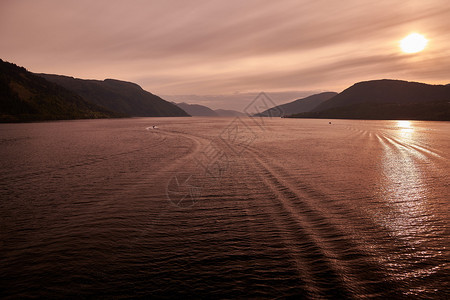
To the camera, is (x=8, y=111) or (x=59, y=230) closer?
(x=59, y=230)

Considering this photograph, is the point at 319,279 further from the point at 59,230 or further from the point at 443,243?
the point at 59,230

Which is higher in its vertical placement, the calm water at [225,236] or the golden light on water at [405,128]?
the golden light on water at [405,128]

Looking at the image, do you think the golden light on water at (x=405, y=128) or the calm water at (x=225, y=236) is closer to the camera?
the calm water at (x=225, y=236)

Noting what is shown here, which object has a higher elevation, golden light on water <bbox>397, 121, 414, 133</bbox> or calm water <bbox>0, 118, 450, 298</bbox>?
golden light on water <bbox>397, 121, 414, 133</bbox>

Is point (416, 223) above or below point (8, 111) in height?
below

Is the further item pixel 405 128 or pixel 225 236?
pixel 405 128

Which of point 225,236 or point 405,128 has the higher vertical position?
point 405,128

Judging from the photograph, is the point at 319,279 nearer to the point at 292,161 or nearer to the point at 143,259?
the point at 143,259

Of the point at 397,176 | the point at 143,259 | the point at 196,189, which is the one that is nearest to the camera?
the point at 143,259

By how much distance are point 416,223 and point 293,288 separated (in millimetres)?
7448

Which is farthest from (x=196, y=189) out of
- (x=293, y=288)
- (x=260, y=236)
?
(x=293, y=288)

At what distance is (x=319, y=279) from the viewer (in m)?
6.86

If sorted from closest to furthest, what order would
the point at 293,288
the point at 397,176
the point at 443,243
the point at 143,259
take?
the point at 293,288, the point at 143,259, the point at 443,243, the point at 397,176

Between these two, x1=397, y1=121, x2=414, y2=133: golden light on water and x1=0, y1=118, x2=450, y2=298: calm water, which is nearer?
x1=0, y1=118, x2=450, y2=298: calm water
